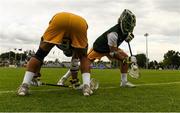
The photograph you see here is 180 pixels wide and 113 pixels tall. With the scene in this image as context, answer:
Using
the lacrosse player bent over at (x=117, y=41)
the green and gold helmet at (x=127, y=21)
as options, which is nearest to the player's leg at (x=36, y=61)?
the lacrosse player bent over at (x=117, y=41)

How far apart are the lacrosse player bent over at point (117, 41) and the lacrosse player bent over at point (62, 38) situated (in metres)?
1.72

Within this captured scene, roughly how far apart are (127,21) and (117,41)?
564 mm

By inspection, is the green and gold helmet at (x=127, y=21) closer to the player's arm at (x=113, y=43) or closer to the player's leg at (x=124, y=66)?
the player's arm at (x=113, y=43)

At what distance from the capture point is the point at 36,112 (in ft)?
19.3

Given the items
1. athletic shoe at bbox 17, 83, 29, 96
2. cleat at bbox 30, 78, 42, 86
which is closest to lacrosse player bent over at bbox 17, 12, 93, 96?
athletic shoe at bbox 17, 83, 29, 96

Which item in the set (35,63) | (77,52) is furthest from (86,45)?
(35,63)

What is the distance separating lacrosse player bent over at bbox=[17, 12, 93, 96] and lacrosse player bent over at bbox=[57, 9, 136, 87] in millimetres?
1717

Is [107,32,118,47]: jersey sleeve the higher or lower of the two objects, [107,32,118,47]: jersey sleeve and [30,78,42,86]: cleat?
the higher

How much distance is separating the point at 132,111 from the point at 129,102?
1009 mm

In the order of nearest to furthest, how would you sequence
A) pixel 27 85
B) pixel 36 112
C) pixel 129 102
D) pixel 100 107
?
pixel 36 112, pixel 100 107, pixel 129 102, pixel 27 85

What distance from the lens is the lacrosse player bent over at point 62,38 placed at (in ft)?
27.2

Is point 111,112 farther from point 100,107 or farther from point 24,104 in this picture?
point 24,104

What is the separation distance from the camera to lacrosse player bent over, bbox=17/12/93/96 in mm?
8289

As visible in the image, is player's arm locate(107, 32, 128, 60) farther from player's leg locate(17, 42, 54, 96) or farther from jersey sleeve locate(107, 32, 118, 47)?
player's leg locate(17, 42, 54, 96)
